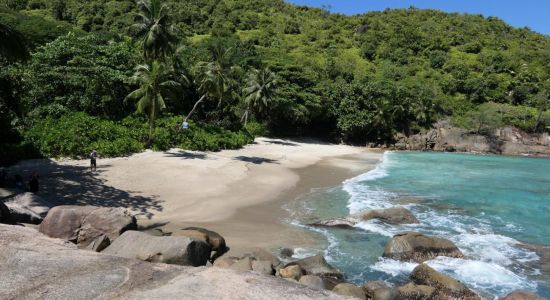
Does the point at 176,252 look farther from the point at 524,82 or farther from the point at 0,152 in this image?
the point at 524,82

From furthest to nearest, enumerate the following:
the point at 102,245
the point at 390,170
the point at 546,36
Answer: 1. the point at 546,36
2. the point at 390,170
3. the point at 102,245

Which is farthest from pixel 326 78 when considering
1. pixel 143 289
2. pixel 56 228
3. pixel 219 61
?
pixel 143 289

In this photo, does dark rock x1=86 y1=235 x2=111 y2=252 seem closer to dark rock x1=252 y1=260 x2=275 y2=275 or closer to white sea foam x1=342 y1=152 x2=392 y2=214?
dark rock x1=252 y1=260 x2=275 y2=275

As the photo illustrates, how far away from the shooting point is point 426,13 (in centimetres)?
11925

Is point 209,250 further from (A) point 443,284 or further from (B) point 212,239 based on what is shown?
(A) point 443,284

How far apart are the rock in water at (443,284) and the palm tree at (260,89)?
38.4 m

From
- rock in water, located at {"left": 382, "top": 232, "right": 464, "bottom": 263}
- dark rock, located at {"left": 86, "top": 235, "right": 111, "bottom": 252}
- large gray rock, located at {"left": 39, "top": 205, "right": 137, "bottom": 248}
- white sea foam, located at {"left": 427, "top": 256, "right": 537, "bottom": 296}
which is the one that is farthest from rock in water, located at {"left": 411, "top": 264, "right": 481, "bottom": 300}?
large gray rock, located at {"left": 39, "top": 205, "right": 137, "bottom": 248}

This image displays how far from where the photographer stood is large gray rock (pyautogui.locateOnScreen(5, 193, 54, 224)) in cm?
1348

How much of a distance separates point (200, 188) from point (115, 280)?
1649 cm

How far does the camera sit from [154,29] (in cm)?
3362

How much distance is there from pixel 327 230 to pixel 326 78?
53.6 metres

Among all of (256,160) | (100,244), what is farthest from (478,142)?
(100,244)

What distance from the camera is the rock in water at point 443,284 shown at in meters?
11.4

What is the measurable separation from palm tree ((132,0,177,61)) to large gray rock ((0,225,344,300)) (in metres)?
28.6
